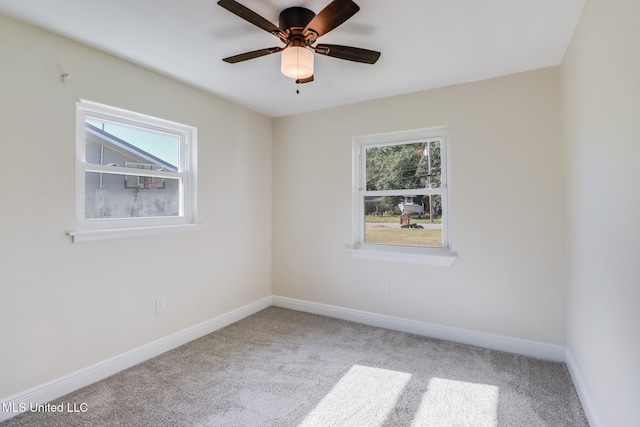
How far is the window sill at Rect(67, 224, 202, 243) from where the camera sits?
6.88 feet

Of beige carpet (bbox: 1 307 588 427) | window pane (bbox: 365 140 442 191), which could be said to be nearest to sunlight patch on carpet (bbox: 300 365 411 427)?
beige carpet (bbox: 1 307 588 427)

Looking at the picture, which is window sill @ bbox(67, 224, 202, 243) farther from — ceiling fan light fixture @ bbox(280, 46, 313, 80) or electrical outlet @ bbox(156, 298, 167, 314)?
ceiling fan light fixture @ bbox(280, 46, 313, 80)

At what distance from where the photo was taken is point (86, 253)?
215 centimetres

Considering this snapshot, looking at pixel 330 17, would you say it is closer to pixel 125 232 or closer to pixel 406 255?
pixel 125 232

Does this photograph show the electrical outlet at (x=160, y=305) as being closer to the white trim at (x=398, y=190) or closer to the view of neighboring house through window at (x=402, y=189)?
the white trim at (x=398, y=190)

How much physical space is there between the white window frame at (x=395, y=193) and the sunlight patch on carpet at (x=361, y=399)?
3.63ft

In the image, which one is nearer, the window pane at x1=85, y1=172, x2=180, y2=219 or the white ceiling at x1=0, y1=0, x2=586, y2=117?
the white ceiling at x1=0, y1=0, x2=586, y2=117

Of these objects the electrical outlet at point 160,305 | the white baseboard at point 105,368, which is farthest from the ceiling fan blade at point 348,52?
the white baseboard at point 105,368

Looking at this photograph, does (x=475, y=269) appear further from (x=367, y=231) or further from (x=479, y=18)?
(x=479, y=18)

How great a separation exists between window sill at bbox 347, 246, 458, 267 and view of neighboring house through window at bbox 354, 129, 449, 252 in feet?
0.25

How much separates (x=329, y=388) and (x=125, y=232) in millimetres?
1880

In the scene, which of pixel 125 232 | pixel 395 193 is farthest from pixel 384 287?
pixel 125 232

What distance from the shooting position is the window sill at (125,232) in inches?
82.5

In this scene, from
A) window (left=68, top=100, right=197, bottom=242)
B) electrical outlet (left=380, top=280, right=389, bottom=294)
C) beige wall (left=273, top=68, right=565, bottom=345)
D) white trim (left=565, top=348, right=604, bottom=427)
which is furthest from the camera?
electrical outlet (left=380, top=280, right=389, bottom=294)
